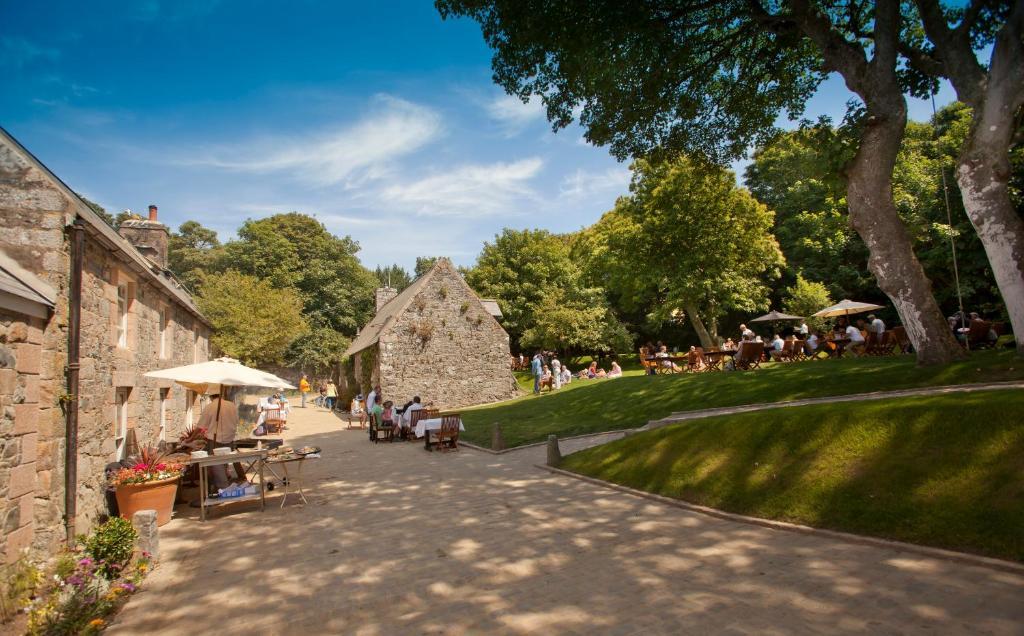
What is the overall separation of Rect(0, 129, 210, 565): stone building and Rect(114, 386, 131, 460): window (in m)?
0.07

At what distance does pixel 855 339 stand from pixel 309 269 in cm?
4574

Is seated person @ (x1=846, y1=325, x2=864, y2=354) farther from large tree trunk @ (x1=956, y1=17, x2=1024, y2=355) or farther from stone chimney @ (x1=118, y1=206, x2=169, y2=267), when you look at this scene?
stone chimney @ (x1=118, y1=206, x2=169, y2=267)

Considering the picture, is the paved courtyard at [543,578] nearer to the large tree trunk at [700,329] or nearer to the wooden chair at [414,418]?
the wooden chair at [414,418]

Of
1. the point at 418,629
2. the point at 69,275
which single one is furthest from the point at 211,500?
the point at 418,629

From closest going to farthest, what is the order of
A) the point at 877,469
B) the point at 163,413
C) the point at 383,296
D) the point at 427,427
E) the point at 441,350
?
the point at 877,469
the point at 163,413
the point at 427,427
the point at 441,350
the point at 383,296

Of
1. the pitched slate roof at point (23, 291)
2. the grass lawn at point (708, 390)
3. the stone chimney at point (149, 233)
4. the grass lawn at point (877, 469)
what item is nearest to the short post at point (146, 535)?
the pitched slate roof at point (23, 291)

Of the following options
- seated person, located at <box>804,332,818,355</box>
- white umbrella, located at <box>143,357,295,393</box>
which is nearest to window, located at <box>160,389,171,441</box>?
white umbrella, located at <box>143,357,295,393</box>

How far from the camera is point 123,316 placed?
10156mm

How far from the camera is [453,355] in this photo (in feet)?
88.6

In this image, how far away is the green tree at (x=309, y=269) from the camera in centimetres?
4916

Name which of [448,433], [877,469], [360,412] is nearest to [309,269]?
[360,412]

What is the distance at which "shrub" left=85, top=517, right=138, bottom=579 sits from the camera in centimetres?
573

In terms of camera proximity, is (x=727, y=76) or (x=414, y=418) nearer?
(x=727, y=76)

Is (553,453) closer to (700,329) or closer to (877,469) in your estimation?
(877,469)
